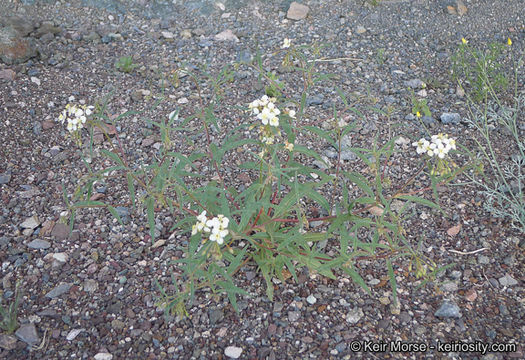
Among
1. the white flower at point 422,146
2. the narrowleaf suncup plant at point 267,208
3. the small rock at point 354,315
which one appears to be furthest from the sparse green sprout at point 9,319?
the white flower at point 422,146

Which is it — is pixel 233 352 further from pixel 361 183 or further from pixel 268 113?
pixel 268 113

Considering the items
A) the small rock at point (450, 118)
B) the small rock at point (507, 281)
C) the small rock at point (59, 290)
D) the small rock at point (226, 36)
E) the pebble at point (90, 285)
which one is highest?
the small rock at point (226, 36)

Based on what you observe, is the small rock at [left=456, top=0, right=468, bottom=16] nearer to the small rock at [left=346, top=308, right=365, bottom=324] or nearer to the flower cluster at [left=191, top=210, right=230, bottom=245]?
the small rock at [left=346, top=308, right=365, bottom=324]

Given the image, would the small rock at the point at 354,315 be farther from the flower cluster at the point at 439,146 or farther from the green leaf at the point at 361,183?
the flower cluster at the point at 439,146

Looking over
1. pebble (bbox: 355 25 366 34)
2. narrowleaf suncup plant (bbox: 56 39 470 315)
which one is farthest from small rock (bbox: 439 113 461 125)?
pebble (bbox: 355 25 366 34)

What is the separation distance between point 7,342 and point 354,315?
5.39 feet

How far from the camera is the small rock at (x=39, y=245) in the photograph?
2791mm

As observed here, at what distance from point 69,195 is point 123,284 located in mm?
786

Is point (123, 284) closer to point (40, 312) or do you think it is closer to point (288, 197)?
point (40, 312)

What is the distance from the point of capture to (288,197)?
88.5 inches

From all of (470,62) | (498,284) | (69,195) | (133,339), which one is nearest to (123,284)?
(133,339)

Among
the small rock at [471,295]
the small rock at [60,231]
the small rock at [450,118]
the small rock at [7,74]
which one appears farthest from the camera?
the small rock at [7,74]

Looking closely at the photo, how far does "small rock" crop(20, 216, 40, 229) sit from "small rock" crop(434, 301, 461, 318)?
225 centimetres

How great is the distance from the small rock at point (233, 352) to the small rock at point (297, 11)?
3312 millimetres
